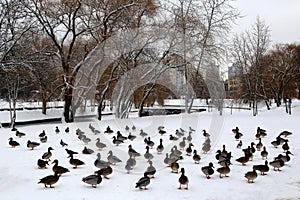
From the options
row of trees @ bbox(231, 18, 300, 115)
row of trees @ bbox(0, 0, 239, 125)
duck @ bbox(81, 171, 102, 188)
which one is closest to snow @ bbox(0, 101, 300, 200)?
duck @ bbox(81, 171, 102, 188)

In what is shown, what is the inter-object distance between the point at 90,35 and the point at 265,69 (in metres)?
21.2

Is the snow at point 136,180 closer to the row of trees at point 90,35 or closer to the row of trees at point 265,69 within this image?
the row of trees at point 90,35

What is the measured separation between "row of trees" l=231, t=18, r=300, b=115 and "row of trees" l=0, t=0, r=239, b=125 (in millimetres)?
5731

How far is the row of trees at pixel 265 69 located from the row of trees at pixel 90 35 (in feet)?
18.8

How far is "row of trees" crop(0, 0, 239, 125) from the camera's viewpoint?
15031 mm

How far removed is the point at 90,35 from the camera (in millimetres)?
18234

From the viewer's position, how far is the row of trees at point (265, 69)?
2745 cm

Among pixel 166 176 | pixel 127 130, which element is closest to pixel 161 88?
pixel 127 130

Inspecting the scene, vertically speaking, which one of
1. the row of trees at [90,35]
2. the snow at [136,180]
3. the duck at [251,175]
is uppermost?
the row of trees at [90,35]

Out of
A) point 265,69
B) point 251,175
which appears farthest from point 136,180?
point 265,69

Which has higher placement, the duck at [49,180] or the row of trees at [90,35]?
the row of trees at [90,35]

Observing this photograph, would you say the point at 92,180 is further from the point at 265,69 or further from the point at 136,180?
the point at 265,69

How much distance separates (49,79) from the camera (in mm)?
19719

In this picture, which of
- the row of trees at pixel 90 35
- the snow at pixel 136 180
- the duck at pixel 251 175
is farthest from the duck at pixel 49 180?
the row of trees at pixel 90 35
